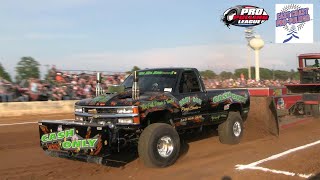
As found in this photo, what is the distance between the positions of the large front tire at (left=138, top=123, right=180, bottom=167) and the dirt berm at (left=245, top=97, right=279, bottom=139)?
3810mm

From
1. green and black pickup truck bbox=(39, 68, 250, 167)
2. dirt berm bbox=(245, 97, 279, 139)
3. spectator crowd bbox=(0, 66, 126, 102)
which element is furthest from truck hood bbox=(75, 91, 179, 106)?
spectator crowd bbox=(0, 66, 126, 102)

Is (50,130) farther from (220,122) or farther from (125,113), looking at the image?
(220,122)

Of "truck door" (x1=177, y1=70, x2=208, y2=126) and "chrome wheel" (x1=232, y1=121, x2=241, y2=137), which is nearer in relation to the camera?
"truck door" (x1=177, y1=70, x2=208, y2=126)

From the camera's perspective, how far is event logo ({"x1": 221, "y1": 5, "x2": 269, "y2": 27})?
1457 inches

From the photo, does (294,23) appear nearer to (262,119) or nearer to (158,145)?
(262,119)

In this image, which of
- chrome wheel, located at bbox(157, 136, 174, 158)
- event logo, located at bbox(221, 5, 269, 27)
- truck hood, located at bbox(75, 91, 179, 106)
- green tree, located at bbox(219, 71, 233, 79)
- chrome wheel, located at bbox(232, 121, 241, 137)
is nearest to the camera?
truck hood, located at bbox(75, 91, 179, 106)

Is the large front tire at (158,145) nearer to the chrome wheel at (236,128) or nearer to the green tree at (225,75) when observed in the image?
the chrome wheel at (236,128)

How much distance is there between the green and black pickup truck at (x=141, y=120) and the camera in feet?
23.6

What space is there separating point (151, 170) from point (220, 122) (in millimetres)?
2965

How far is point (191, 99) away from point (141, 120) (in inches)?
62.7

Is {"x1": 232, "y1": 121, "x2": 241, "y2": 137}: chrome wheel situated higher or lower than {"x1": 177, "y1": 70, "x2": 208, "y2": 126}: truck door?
lower

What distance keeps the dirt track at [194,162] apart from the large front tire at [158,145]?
0.55 ft

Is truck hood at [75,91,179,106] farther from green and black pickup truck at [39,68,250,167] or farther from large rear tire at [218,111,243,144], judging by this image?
large rear tire at [218,111,243,144]

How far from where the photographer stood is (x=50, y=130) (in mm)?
7715
